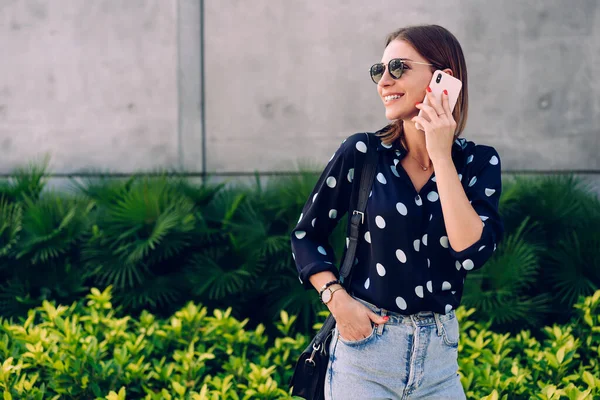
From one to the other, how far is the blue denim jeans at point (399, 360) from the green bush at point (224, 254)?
7.24 ft

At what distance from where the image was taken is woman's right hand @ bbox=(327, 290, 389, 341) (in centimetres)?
173

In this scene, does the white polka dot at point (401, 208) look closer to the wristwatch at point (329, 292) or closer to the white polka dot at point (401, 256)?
the white polka dot at point (401, 256)

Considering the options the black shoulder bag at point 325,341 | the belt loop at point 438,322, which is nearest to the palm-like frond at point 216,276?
the black shoulder bag at point 325,341

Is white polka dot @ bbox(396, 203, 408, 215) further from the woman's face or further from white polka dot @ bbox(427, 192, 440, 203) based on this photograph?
the woman's face

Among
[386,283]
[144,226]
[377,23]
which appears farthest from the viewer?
[377,23]

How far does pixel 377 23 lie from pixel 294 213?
68.3 inches

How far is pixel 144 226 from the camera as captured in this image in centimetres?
428

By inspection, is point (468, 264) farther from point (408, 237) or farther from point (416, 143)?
point (416, 143)

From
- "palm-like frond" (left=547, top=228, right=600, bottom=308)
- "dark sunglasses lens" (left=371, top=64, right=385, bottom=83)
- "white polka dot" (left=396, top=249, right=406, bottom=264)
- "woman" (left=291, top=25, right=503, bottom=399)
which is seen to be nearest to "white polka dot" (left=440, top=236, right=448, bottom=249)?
"woman" (left=291, top=25, right=503, bottom=399)

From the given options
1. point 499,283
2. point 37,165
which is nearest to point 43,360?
point 499,283

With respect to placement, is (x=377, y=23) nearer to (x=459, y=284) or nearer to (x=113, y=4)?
(x=113, y=4)

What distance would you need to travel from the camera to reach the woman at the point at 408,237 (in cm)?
172

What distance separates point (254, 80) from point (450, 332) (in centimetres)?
375

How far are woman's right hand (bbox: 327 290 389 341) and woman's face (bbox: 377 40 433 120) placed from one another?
477 mm
